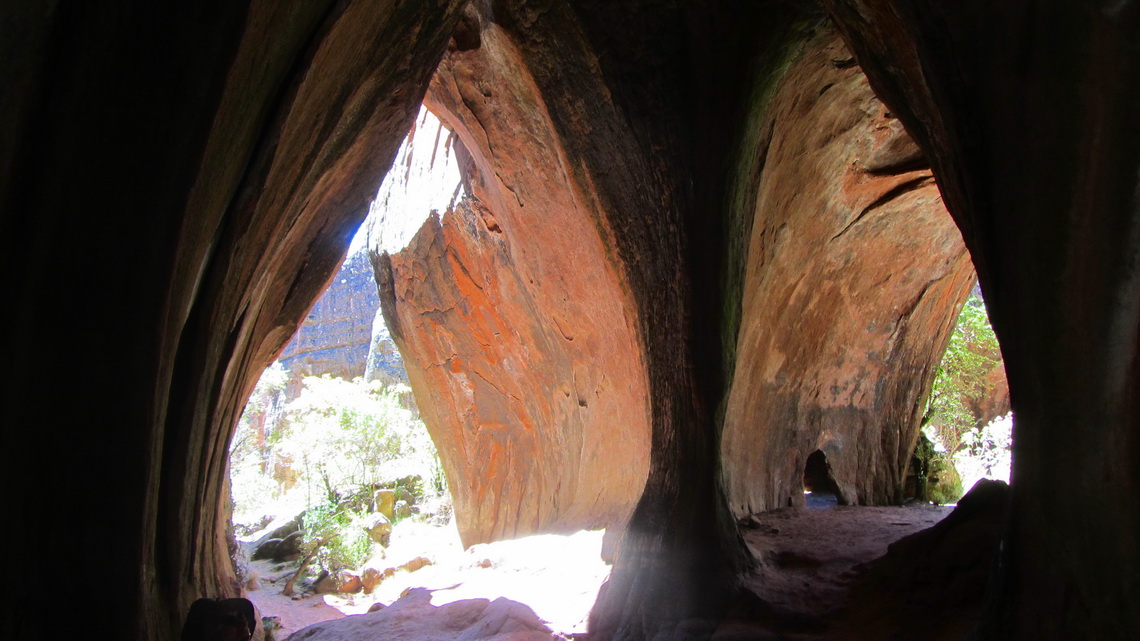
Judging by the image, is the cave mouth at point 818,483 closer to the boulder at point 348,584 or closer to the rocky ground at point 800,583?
the rocky ground at point 800,583

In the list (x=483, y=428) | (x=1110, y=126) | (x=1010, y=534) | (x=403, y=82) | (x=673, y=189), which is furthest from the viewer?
(x=483, y=428)

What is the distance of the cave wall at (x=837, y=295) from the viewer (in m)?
5.50

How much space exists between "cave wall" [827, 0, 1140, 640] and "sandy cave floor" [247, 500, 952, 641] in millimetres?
1621

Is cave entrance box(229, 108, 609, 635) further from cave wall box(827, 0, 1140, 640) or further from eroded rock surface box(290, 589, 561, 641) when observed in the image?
cave wall box(827, 0, 1140, 640)

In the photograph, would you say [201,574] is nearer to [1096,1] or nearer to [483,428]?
[1096,1]

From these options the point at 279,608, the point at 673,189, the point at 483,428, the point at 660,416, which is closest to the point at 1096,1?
the point at 673,189

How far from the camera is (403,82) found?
4.51 metres

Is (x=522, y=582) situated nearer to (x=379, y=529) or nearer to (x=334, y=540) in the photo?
(x=334, y=540)

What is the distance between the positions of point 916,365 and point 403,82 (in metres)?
6.33

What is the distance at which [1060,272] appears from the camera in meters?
2.24

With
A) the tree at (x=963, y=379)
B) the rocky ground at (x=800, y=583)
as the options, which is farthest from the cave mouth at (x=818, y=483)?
the tree at (x=963, y=379)

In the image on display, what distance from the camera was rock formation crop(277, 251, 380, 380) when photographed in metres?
36.1

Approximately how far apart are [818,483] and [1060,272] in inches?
258

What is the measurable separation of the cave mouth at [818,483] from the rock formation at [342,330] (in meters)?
29.4
